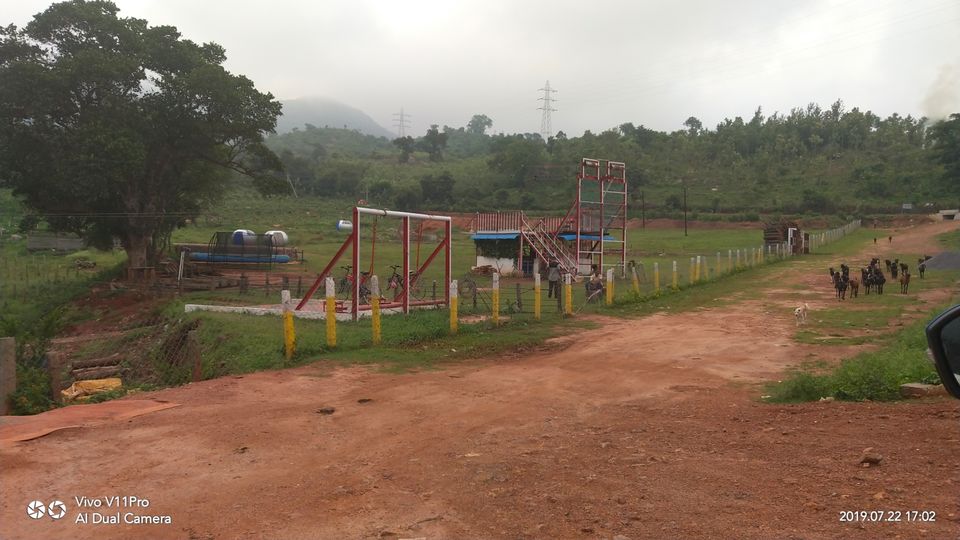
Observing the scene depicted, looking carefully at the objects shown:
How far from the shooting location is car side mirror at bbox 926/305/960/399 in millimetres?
2760

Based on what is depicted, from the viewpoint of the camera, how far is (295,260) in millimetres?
40000

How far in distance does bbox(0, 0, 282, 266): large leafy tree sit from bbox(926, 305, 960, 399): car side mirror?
93.2 ft

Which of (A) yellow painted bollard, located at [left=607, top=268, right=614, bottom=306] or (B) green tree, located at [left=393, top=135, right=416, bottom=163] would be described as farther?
(B) green tree, located at [left=393, top=135, right=416, bottom=163]

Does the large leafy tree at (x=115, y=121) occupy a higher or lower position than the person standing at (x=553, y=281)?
higher

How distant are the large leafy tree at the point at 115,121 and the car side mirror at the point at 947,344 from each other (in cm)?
2842

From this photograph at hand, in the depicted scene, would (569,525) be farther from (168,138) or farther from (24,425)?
(168,138)

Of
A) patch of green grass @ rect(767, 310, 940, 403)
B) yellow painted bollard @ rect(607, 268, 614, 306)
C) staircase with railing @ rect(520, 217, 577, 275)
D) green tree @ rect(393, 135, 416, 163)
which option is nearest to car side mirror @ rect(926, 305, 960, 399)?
patch of green grass @ rect(767, 310, 940, 403)

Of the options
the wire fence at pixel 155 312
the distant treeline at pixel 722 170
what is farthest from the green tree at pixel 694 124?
the wire fence at pixel 155 312

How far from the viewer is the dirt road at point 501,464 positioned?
14.4ft

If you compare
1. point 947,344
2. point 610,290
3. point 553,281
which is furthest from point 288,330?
point 553,281

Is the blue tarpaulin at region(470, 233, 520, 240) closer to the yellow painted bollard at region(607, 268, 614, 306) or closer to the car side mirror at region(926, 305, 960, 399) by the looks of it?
the yellow painted bollard at region(607, 268, 614, 306)

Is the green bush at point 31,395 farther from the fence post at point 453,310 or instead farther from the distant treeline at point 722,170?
the distant treeline at point 722,170

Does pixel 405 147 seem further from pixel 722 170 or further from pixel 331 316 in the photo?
pixel 331 316

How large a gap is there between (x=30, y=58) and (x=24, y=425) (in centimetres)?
2581
